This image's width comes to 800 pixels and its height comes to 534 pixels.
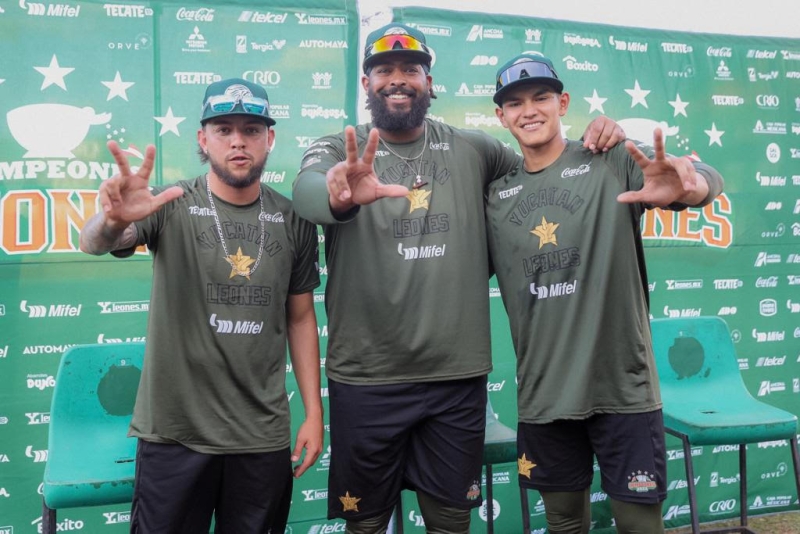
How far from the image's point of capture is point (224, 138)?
78.4 inches

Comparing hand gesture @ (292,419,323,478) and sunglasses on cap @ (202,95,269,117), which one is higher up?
sunglasses on cap @ (202,95,269,117)

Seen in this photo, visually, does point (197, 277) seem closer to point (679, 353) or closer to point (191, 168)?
point (191, 168)

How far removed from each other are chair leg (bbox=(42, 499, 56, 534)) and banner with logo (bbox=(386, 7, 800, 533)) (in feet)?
5.65

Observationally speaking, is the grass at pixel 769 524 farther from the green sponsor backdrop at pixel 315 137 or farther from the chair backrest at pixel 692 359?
the chair backrest at pixel 692 359

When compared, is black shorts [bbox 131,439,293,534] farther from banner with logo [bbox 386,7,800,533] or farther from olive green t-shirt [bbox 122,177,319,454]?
banner with logo [bbox 386,7,800,533]

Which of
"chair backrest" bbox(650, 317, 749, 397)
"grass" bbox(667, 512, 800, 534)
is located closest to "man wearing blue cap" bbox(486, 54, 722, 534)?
"chair backrest" bbox(650, 317, 749, 397)

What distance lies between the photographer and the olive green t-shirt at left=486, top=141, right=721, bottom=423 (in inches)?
79.6

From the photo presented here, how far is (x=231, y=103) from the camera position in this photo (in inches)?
76.7

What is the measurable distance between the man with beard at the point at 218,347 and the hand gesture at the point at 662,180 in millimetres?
1064

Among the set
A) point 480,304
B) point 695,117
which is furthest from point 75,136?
point 695,117

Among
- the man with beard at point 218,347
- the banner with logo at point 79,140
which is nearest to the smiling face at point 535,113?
the man with beard at point 218,347

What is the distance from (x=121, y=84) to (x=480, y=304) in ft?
6.43

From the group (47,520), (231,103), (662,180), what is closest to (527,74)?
(662,180)

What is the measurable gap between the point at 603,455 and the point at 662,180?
34.6 inches
